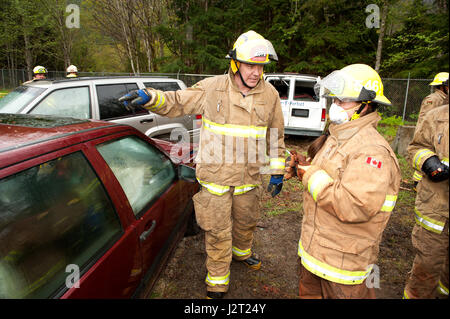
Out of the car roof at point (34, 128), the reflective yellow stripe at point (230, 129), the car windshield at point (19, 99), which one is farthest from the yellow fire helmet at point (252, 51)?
the car windshield at point (19, 99)

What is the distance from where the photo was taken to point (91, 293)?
4.36 feet

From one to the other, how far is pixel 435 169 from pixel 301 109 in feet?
18.3

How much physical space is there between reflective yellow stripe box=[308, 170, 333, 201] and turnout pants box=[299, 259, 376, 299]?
60 cm

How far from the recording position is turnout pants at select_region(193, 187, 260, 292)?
→ 231 centimetres

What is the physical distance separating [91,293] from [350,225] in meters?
1.46

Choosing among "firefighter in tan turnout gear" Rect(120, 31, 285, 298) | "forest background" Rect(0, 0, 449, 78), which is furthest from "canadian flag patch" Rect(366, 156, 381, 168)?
"forest background" Rect(0, 0, 449, 78)

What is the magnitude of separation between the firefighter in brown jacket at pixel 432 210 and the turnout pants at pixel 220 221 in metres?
1.39

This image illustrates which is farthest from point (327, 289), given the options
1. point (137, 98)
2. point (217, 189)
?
point (137, 98)

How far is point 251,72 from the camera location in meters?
2.25

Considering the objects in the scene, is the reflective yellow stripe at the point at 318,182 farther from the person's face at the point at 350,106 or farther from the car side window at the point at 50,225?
the car side window at the point at 50,225
